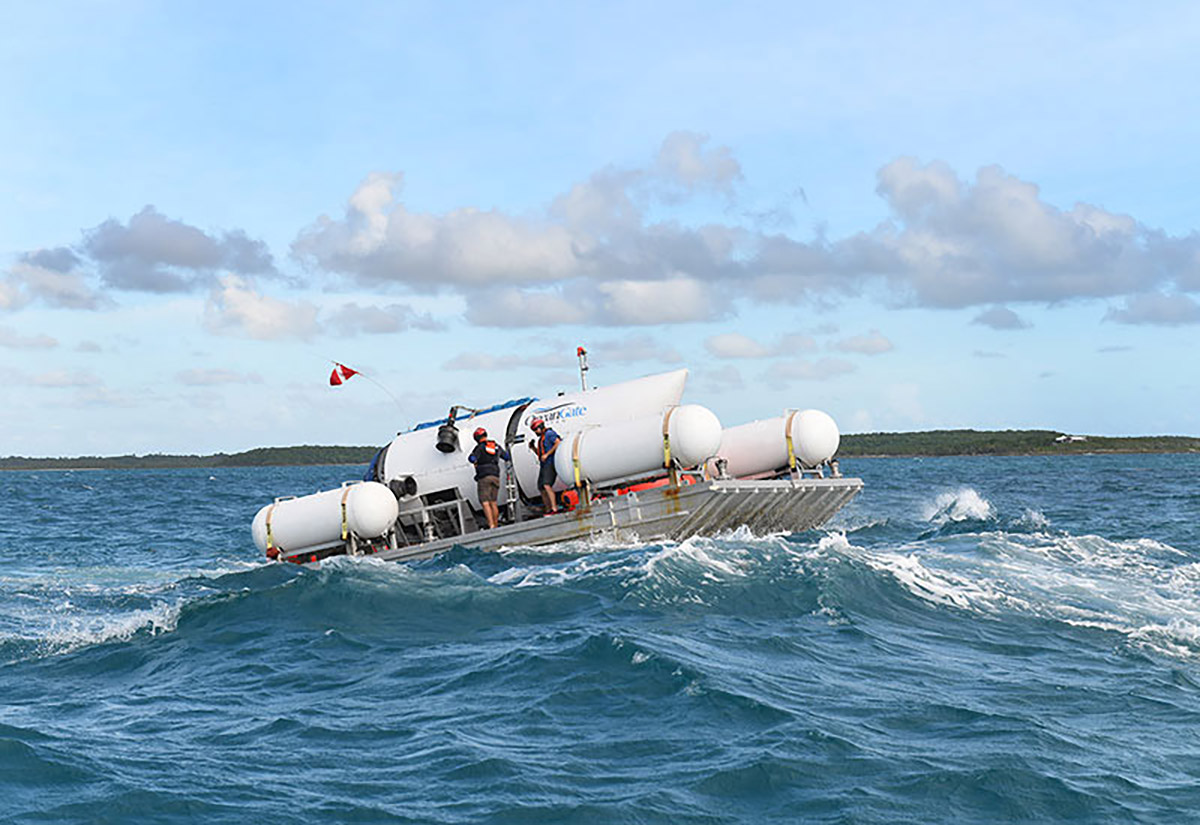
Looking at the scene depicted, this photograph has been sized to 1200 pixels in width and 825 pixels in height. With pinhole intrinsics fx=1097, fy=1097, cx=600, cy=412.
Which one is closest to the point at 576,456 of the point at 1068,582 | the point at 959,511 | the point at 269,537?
the point at 269,537

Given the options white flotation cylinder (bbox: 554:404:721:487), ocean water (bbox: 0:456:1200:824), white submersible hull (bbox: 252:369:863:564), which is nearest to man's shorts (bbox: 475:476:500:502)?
white submersible hull (bbox: 252:369:863:564)

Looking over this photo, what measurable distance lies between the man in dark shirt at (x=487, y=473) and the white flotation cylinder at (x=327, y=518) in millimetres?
1775

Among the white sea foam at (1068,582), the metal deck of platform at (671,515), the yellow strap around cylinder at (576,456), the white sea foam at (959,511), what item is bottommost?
the white sea foam at (959,511)

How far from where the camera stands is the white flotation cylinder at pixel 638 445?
1788cm

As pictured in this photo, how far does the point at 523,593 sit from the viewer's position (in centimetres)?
1396

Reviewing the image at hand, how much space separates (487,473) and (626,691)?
10.8 metres

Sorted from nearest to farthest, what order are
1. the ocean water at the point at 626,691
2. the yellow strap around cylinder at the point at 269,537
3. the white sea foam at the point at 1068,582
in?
the ocean water at the point at 626,691 < the white sea foam at the point at 1068,582 < the yellow strap around cylinder at the point at 269,537

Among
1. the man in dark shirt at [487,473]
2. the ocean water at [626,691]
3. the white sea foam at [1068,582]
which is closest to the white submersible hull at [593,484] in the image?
the man in dark shirt at [487,473]

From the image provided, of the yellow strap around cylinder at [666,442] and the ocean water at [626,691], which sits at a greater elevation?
the yellow strap around cylinder at [666,442]

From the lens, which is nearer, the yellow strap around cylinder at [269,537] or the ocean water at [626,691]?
the ocean water at [626,691]

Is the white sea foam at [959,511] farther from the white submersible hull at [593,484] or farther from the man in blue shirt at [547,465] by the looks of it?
the man in blue shirt at [547,465]

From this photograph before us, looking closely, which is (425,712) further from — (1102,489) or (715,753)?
(1102,489)

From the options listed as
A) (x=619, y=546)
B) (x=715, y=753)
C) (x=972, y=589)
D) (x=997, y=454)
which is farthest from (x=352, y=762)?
(x=997, y=454)

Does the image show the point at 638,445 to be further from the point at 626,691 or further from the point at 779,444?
the point at 626,691
